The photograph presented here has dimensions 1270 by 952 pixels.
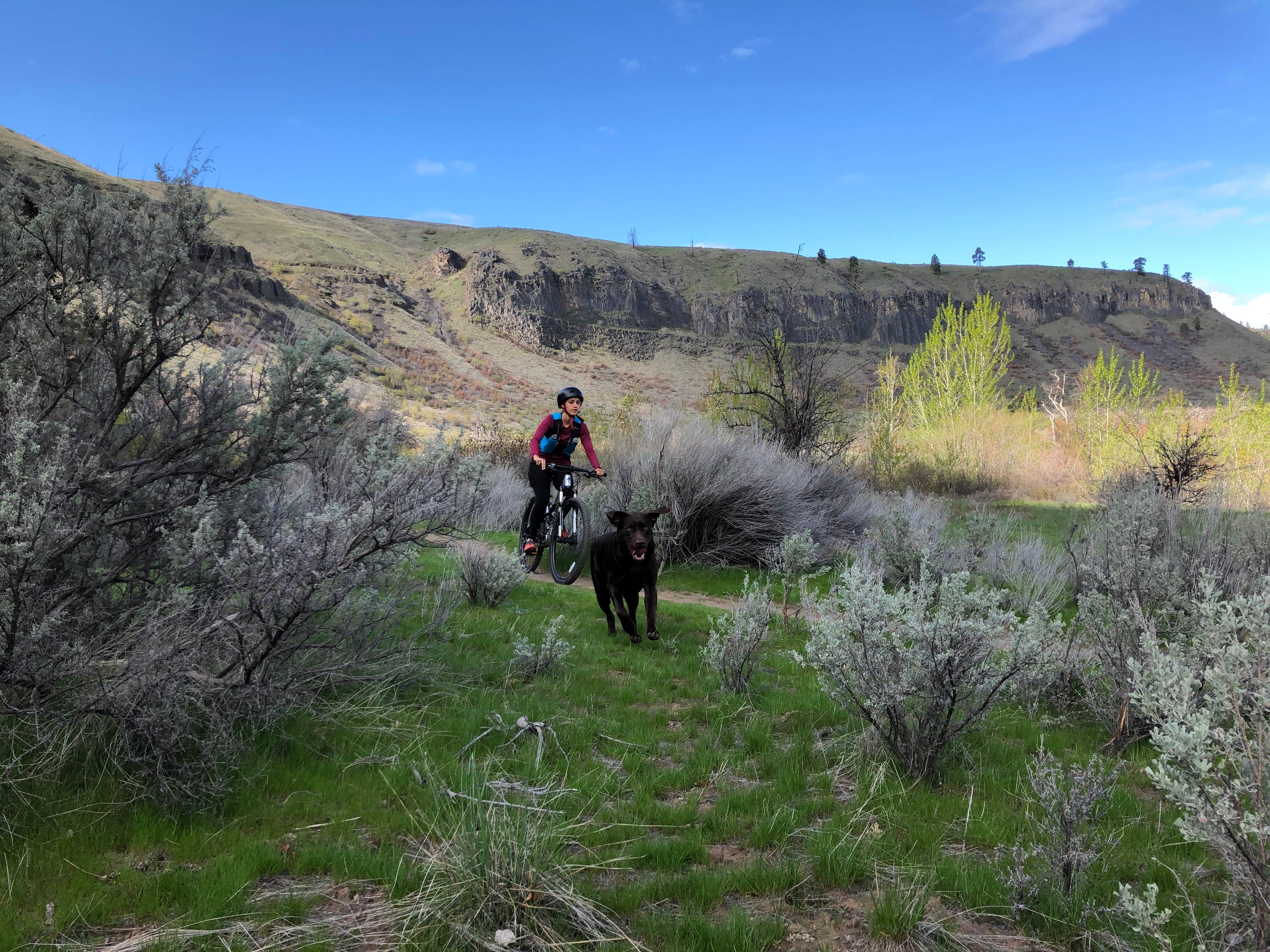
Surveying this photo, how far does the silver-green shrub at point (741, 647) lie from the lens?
16.6ft

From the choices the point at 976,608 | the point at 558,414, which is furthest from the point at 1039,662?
the point at 558,414

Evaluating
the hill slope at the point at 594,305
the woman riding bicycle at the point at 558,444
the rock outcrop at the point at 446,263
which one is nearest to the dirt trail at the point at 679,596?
the woman riding bicycle at the point at 558,444

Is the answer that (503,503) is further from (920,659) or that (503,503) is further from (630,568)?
(920,659)

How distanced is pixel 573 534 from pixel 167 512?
5.48 m

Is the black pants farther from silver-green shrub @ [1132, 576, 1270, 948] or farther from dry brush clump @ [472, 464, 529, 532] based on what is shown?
silver-green shrub @ [1132, 576, 1270, 948]

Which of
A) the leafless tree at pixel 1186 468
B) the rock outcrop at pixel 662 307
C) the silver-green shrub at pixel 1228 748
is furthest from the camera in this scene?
the rock outcrop at pixel 662 307

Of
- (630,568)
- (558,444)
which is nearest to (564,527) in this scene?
(558,444)

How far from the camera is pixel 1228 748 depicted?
6.89 ft

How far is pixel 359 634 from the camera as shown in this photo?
4.41 meters

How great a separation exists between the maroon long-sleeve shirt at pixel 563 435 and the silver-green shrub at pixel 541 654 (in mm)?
3539

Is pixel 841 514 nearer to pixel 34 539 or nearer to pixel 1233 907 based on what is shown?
pixel 1233 907

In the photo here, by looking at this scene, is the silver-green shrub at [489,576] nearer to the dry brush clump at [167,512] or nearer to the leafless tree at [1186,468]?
the dry brush clump at [167,512]

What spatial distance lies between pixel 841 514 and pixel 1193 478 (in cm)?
634

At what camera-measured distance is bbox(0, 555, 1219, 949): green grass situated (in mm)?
2479
